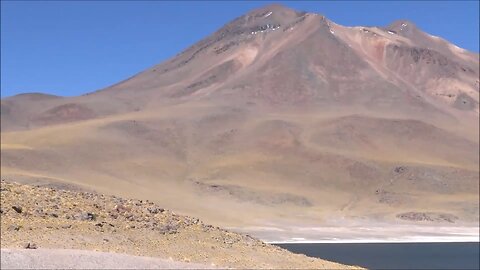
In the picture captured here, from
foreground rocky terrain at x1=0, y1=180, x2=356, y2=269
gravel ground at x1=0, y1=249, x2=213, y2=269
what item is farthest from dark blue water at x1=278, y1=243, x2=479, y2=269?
gravel ground at x1=0, y1=249, x2=213, y2=269

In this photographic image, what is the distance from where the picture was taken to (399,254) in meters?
72.8

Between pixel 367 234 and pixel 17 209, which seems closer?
pixel 17 209

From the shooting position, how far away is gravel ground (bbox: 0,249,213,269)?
1736 centimetres

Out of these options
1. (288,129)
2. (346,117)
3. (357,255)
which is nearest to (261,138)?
(288,129)

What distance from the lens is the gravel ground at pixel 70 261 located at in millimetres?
17359

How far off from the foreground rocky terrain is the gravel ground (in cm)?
603

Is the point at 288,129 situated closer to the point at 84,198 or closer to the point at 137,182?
the point at 137,182

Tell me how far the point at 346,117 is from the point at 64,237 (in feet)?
559

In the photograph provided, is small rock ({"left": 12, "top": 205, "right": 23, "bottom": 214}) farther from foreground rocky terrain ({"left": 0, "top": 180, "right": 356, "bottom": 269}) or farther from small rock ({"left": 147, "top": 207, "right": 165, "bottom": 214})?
small rock ({"left": 147, "top": 207, "right": 165, "bottom": 214})

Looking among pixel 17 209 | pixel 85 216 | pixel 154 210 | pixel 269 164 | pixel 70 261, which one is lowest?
pixel 70 261

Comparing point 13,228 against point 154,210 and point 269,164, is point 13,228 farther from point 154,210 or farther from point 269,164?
point 269,164

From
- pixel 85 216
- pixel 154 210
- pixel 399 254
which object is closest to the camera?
pixel 85 216

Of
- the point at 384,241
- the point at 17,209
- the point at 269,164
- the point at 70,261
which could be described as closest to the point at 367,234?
the point at 384,241

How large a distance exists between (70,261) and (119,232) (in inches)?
457
